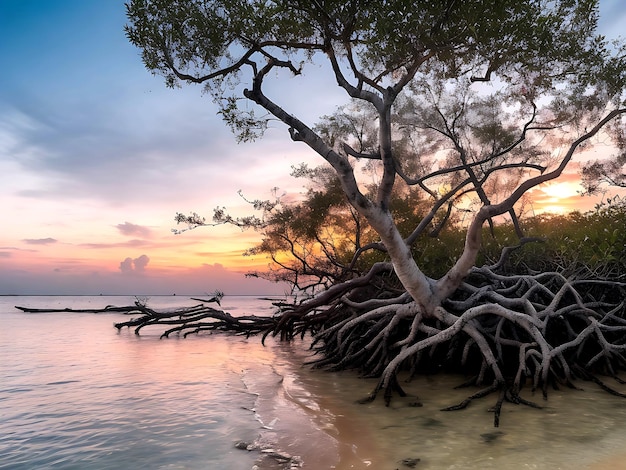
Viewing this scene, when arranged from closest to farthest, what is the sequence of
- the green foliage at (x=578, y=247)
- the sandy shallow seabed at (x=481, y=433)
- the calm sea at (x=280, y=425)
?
1. the sandy shallow seabed at (x=481, y=433)
2. the calm sea at (x=280, y=425)
3. the green foliage at (x=578, y=247)

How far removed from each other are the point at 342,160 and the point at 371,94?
139cm

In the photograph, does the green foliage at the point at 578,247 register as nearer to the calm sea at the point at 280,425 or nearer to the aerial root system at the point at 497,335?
the aerial root system at the point at 497,335

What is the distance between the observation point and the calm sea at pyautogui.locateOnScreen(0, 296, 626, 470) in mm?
4785

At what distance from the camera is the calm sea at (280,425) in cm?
479

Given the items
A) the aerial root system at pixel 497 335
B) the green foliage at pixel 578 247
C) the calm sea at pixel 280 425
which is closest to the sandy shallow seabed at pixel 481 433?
the calm sea at pixel 280 425

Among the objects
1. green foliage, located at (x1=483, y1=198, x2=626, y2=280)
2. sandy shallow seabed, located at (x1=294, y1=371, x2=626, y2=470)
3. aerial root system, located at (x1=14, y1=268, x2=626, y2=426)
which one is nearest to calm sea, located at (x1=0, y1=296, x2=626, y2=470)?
sandy shallow seabed, located at (x1=294, y1=371, x2=626, y2=470)

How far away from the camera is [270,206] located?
23000 mm

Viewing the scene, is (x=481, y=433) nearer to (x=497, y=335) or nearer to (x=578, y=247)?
(x=497, y=335)

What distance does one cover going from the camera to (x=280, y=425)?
20.1ft

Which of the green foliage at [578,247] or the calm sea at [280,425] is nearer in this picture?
the calm sea at [280,425]

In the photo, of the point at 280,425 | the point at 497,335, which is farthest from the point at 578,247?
the point at 280,425

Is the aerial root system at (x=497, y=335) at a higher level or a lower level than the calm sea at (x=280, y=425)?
higher

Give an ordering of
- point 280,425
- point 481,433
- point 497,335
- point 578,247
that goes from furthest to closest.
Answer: point 578,247
point 497,335
point 280,425
point 481,433

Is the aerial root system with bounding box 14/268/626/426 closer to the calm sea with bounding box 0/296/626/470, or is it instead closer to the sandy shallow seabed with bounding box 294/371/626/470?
the sandy shallow seabed with bounding box 294/371/626/470
